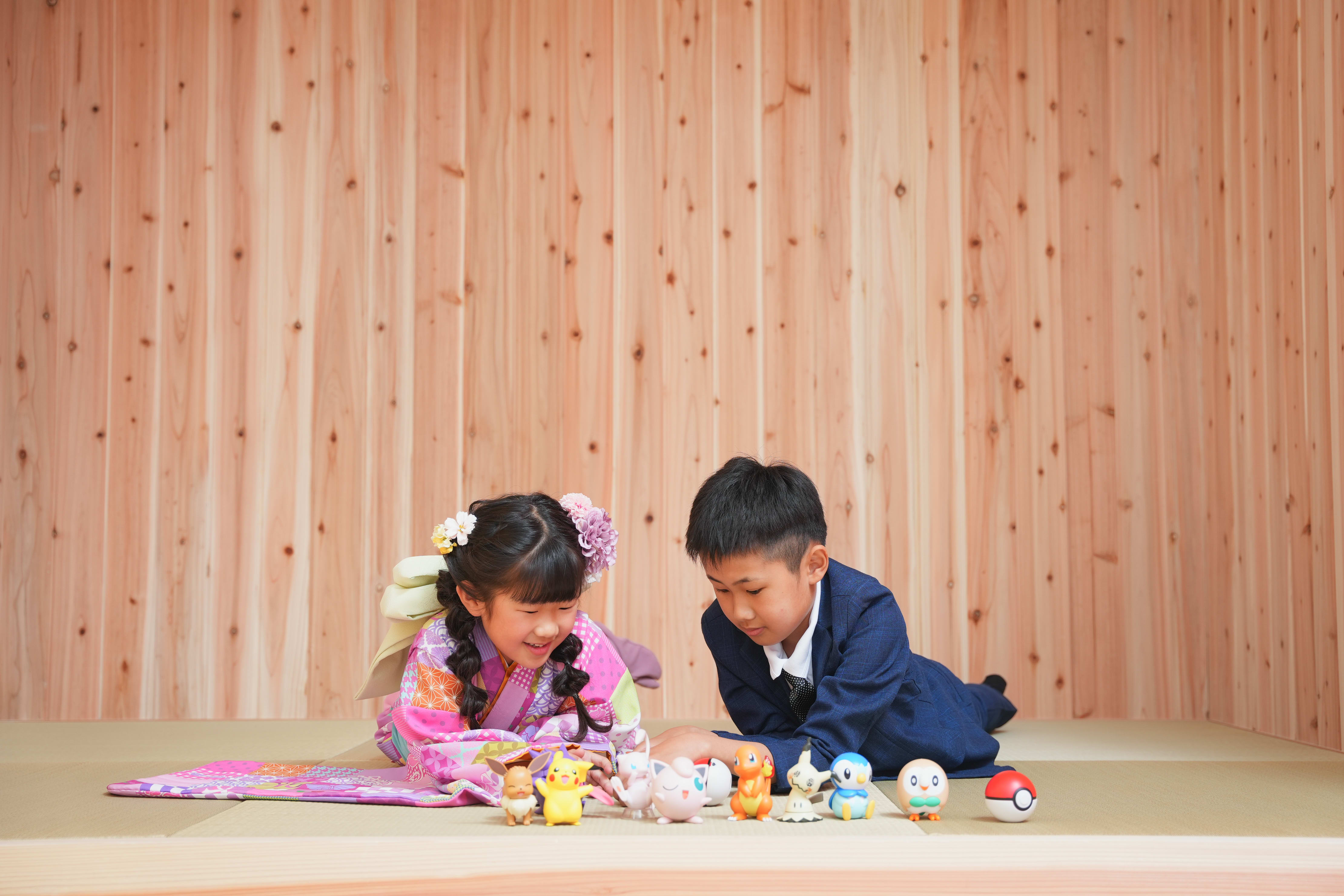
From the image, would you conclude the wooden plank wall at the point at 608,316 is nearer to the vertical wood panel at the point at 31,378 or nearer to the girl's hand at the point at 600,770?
the vertical wood panel at the point at 31,378

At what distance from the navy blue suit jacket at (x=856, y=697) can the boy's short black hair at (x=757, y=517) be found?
0.46 feet

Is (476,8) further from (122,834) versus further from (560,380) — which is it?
(122,834)

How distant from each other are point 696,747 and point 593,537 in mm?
447

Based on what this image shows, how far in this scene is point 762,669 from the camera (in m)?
1.87

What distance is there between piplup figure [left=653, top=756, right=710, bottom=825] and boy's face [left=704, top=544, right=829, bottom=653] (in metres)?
0.37

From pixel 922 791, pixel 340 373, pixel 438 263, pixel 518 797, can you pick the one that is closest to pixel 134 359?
pixel 340 373

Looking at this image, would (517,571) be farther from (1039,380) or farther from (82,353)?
(82,353)

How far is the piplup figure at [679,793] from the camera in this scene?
135 centimetres

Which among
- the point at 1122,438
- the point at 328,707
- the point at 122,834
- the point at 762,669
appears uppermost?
the point at 1122,438

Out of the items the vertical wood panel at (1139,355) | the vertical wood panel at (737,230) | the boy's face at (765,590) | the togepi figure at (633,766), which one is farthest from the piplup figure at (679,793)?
the vertical wood panel at (1139,355)

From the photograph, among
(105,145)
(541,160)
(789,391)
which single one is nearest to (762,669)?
(789,391)

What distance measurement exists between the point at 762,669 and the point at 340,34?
7.79 ft

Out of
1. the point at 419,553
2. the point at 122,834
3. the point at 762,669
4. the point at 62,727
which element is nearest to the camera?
the point at 122,834

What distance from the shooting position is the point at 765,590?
170 cm
